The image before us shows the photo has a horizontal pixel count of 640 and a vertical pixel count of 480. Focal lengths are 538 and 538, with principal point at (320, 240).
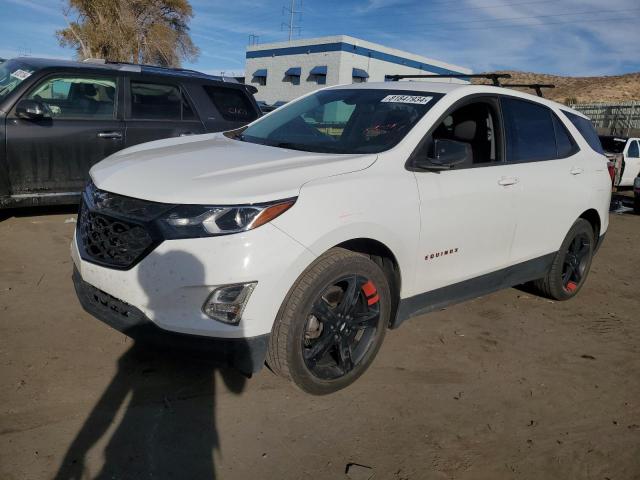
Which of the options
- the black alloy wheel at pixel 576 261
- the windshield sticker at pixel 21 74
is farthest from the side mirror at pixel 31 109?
the black alloy wheel at pixel 576 261

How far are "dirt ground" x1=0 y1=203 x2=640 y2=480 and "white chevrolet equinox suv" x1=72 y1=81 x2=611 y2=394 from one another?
32 cm

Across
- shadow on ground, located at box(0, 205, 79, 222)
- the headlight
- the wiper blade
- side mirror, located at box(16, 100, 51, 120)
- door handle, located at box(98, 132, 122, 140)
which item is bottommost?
shadow on ground, located at box(0, 205, 79, 222)

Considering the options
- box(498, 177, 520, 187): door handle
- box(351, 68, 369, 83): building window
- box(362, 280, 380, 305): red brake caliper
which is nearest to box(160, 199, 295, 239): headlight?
box(362, 280, 380, 305): red brake caliper

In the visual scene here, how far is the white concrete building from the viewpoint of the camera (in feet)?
116

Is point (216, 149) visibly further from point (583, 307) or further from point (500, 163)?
point (583, 307)

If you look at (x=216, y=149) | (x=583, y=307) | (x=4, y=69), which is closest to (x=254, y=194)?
(x=216, y=149)

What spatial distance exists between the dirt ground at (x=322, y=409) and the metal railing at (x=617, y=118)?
90.7 ft

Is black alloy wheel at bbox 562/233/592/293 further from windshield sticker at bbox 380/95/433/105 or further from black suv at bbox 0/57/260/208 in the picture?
black suv at bbox 0/57/260/208

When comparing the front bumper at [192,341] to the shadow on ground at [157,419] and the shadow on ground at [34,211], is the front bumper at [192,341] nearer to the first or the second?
the shadow on ground at [157,419]

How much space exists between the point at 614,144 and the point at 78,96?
46.5 feet

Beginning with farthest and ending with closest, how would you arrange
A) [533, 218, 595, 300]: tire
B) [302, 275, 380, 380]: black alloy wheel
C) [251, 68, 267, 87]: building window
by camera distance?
[251, 68, 267, 87]: building window
[533, 218, 595, 300]: tire
[302, 275, 380, 380]: black alloy wheel

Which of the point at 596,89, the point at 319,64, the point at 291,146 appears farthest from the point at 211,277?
the point at 596,89

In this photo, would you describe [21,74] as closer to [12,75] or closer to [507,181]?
[12,75]

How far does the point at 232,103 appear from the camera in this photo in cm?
689
